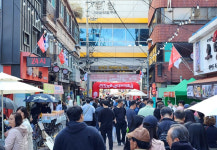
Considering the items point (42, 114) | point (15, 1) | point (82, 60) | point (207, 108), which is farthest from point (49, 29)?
point (82, 60)

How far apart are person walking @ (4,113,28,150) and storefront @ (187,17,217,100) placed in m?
8.64

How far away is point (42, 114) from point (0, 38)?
20.4 feet

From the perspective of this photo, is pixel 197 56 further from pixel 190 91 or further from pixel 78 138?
pixel 78 138

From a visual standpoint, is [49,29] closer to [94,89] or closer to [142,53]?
[94,89]

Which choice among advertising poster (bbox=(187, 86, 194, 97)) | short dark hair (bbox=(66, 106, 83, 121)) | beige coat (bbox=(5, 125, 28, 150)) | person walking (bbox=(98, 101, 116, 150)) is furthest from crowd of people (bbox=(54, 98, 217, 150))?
advertising poster (bbox=(187, 86, 194, 97))

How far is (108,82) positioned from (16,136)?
32523mm

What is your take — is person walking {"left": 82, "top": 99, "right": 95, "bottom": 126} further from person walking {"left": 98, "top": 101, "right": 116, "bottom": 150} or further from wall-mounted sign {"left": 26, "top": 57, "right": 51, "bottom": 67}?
wall-mounted sign {"left": 26, "top": 57, "right": 51, "bottom": 67}

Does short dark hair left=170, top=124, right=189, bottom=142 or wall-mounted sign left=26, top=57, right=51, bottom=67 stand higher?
wall-mounted sign left=26, top=57, right=51, bottom=67

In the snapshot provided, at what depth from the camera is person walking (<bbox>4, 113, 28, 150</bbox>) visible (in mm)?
5729

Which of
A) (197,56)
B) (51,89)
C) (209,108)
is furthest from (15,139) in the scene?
(197,56)

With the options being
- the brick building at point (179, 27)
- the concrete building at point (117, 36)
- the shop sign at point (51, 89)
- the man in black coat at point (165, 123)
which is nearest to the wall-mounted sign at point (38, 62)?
the shop sign at point (51, 89)

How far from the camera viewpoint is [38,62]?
57.8 ft

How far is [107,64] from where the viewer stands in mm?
45719

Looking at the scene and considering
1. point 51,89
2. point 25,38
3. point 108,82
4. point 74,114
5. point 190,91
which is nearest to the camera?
point 74,114
